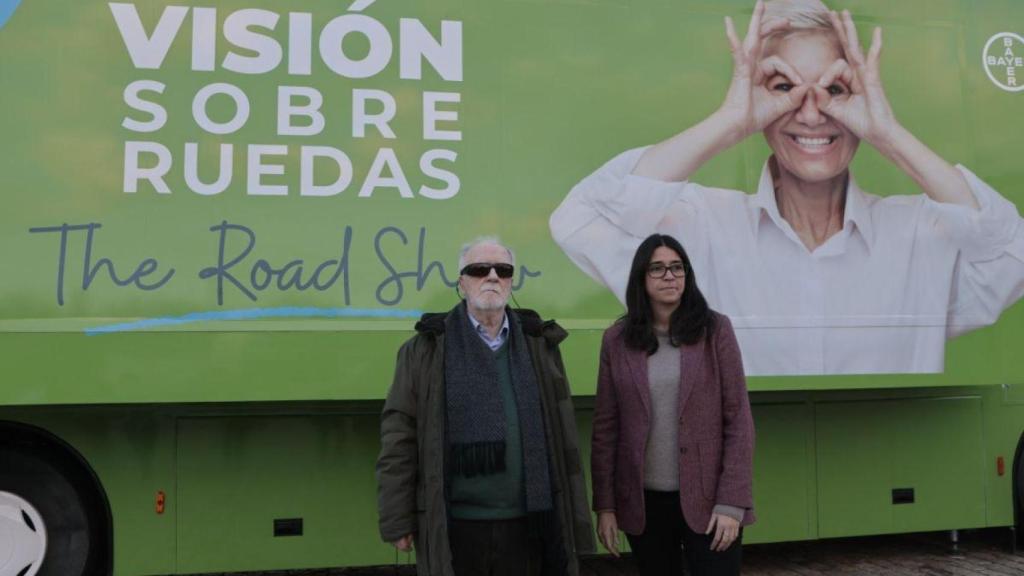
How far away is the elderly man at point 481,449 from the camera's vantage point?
243 cm

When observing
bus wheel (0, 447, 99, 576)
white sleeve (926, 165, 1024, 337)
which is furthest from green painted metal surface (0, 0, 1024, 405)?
bus wheel (0, 447, 99, 576)

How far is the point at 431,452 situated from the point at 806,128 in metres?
2.98

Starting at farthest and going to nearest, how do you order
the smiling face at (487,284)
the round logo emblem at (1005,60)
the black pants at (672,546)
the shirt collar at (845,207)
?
1. the round logo emblem at (1005,60)
2. the shirt collar at (845,207)
3. the black pants at (672,546)
4. the smiling face at (487,284)

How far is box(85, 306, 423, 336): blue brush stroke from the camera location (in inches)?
146

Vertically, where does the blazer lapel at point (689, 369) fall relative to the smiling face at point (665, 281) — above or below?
below

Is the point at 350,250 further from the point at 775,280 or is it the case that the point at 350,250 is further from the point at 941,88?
the point at 941,88

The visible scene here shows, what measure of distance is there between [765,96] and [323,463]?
3060 millimetres

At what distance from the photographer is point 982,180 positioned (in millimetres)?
4590

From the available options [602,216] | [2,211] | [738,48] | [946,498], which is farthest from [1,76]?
[946,498]

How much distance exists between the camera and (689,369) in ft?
8.68

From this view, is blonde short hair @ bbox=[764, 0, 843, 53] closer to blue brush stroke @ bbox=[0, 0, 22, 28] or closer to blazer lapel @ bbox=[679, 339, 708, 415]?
blazer lapel @ bbox=[679, 339, 708, 415]

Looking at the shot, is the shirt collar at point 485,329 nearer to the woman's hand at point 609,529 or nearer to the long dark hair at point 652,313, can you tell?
the long dark hair at point 652,313

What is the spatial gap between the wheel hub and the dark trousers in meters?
2.73

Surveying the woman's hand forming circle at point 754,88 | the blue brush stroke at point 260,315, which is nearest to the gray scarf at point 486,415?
the blue brush stroke at point 260,315
